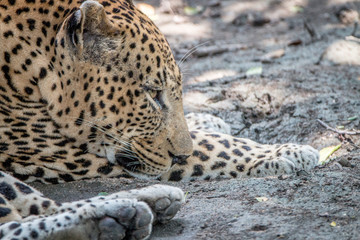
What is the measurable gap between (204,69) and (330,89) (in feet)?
7.12

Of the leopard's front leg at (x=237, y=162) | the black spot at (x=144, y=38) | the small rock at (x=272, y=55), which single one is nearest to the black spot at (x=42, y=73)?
the black spot at (x=144, y=38)

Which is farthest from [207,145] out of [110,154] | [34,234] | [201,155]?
[34,234]

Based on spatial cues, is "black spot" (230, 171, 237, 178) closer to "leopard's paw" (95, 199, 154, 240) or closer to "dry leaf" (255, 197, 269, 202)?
"dry leaf" (255, 197, 269, 202)

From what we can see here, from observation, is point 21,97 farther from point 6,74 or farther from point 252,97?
point 252,97

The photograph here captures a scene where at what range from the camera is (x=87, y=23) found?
4.12 m

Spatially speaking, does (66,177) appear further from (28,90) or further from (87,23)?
(87,23)

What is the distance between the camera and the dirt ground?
3578 millimetres

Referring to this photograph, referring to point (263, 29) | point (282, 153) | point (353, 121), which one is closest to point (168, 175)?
point (282, 153)

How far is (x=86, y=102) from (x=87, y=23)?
0.58m

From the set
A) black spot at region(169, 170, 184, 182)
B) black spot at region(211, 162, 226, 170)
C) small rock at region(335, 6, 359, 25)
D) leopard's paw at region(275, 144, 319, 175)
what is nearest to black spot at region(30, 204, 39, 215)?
black spot at region(169, 170, 184, 182)

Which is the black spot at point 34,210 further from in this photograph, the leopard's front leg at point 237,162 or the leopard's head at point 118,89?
the leopard's front leg at point 237,162

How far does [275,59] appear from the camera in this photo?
8.46 metres

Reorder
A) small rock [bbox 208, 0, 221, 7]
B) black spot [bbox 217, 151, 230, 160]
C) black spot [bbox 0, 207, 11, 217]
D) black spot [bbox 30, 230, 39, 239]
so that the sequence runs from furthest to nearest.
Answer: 1. small rock [bbox 208, 0, 221, 7]
2. black spot [bbox 217, 151, 230, 160]
3. black spot [bbox 0, 207, 11, 217]
4. black spot [bbox 30, 230, 39, 239]

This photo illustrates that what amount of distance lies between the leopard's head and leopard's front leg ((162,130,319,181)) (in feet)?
1.10
